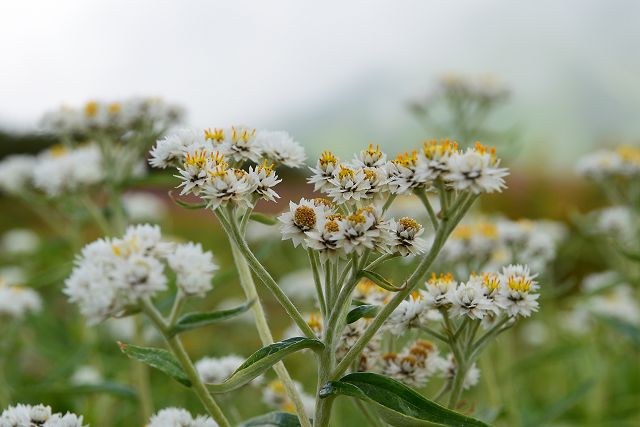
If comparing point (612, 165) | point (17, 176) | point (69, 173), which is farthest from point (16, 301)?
point (612, 165)

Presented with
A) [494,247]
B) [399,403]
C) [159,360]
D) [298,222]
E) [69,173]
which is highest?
[69,173]

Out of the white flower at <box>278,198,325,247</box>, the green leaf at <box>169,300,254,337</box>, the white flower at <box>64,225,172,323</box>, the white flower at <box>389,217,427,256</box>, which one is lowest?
Result: the green leaf at <box>169,300,254,337</box>

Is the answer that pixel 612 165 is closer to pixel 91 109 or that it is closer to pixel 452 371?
pixel 452 371

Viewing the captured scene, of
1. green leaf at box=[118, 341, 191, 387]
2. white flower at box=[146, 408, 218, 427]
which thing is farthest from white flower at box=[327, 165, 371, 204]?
white flower at box=[146, 408, 218, 427]

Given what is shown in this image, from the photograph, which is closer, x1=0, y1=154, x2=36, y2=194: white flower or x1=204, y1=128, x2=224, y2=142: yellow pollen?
x1=204, y1=128, x2=224, y2=142: yellow pollen

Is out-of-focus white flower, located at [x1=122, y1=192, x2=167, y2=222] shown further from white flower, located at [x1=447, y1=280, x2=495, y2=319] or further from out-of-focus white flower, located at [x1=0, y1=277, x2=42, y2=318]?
white flower, located at [x1=447, y1=280, x2=495, y2=319]

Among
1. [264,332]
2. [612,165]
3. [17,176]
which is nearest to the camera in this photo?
[264,332]
